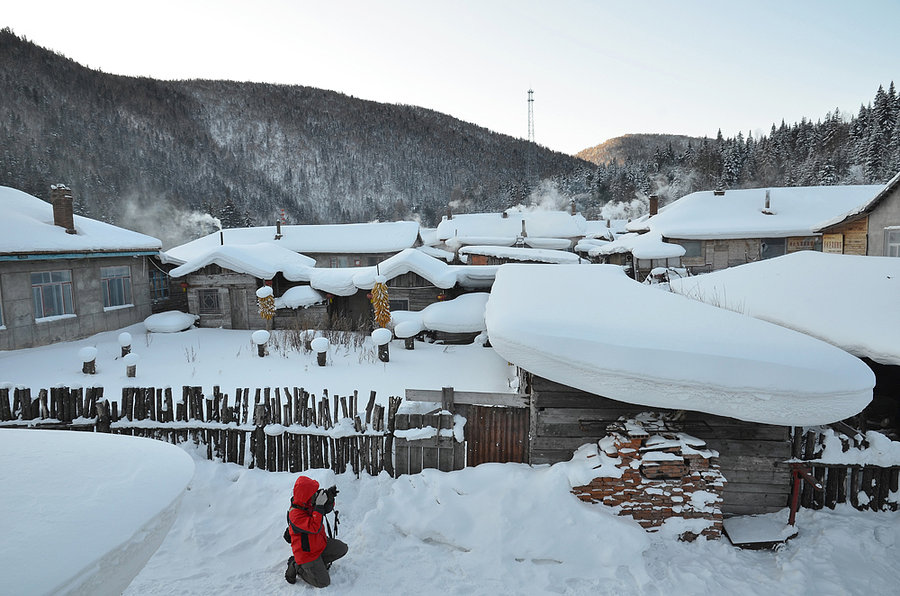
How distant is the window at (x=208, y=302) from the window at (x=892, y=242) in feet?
81.2

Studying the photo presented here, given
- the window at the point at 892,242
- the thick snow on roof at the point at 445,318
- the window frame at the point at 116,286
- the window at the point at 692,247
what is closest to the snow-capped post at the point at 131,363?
the thick snow on roof at the point at 445,318

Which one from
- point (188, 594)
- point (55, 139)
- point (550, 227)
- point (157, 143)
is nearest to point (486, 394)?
point (188, 594)

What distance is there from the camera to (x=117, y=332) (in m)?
18.1

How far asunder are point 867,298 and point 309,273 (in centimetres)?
1734

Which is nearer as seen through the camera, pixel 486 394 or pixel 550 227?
pixel 486 394

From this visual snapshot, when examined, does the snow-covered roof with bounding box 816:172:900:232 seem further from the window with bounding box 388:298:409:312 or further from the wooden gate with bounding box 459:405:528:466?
the window with bounding box 388:298:409:312

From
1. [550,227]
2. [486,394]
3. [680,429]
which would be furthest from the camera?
[550,227]

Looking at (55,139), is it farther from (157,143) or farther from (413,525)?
(413,525)

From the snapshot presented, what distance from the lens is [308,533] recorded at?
4.55m

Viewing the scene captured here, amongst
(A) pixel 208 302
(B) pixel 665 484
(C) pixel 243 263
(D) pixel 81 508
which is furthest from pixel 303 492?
(A) pixel 208 302

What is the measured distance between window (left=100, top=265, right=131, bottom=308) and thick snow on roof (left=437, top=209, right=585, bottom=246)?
28775mm

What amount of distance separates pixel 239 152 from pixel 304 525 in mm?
123375

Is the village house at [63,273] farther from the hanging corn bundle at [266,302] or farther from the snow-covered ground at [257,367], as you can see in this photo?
the hanging corn bundle at [266,302]

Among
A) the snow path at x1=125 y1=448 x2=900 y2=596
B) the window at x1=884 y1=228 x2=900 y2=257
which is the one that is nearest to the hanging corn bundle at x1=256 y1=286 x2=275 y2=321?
the snow path at x1=125 y1=448 x2=900 y2=596
